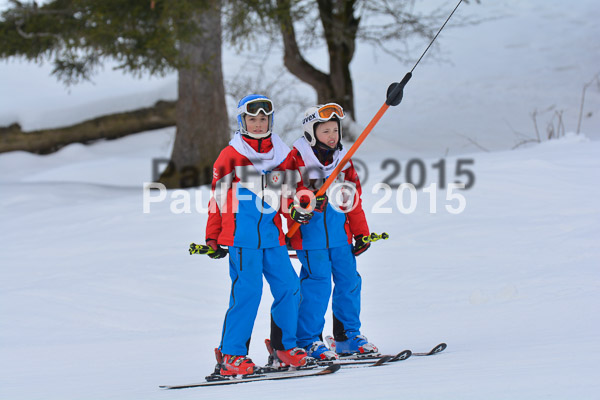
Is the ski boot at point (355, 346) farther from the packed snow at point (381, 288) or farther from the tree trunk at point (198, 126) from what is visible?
the tree trunk at point (198, 126)

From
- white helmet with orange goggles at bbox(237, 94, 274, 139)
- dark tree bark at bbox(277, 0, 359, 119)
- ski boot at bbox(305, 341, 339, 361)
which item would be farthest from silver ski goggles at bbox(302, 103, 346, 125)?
dark tree bark at bbox(277, 0, 359, 119)

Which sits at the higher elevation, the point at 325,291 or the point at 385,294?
the point at 325,291

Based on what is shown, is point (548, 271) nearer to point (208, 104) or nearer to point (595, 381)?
point (595, 381)

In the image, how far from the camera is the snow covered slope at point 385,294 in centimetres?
374

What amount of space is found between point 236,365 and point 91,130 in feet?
42.9

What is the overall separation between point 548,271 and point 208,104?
6595mm

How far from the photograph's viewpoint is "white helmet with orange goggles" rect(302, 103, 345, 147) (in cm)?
457

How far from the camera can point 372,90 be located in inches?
973

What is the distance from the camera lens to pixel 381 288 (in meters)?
6.54

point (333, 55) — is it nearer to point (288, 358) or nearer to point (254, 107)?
point (254, 107)

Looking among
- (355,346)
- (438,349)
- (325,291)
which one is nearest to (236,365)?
(325,291)

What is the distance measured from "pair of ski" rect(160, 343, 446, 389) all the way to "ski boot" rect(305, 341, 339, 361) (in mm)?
51

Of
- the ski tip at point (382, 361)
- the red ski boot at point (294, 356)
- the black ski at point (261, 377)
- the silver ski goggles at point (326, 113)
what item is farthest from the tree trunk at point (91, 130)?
the ski tip at point (382, 361)

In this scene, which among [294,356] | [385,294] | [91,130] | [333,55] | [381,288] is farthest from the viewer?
[91,130]
